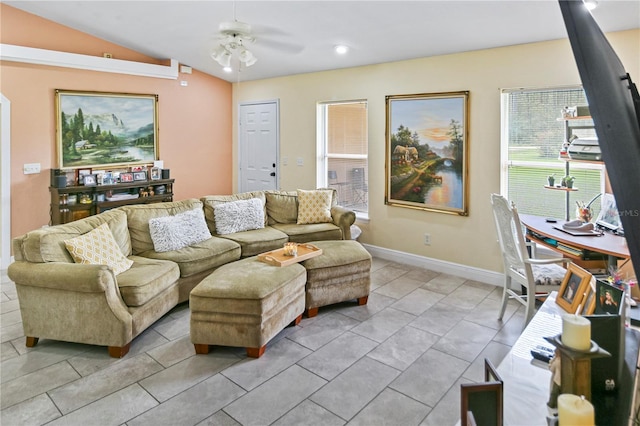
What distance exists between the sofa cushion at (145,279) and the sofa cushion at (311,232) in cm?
142

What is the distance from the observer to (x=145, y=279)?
3.30 meters

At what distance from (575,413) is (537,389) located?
545 millimetres

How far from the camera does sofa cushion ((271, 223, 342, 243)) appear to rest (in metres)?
4.77

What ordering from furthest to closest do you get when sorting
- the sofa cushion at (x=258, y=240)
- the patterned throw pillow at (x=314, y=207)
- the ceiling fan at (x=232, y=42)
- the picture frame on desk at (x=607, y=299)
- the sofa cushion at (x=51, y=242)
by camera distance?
the patterned throw pillow at (x=314, y=207)
the sofa cushion at (x=258, y=240)
the ceiling fan at (x=232, y=42)
the sofa cushion at (x=51, y=242)
the picture frame on desk at (x=607, y=299)

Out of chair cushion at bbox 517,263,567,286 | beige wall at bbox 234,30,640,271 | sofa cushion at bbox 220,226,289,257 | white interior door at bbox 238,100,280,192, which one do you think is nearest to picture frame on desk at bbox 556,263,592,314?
chair cushion at bbox 517,263,567,286

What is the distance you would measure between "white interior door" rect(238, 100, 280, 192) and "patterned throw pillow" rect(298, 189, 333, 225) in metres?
1.61

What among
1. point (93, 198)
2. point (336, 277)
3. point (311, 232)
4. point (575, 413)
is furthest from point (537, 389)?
point (93, 198)

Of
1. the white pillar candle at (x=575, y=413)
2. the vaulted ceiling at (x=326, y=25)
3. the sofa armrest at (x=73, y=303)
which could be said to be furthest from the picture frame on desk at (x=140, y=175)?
the white pillar candle at (x=575, y=413)

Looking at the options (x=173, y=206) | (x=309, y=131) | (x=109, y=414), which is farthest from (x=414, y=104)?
(x=109, y=414)

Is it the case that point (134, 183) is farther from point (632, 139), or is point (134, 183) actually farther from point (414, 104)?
point (632, 139)

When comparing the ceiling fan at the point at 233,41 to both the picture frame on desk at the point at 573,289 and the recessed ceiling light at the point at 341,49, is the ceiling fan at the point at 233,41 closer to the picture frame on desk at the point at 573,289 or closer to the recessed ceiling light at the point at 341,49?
the recessed ceiling light at the point at 341,49

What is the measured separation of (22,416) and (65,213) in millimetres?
3412

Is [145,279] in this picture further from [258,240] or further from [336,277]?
[336,277]

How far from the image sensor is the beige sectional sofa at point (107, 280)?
303 centimetres
